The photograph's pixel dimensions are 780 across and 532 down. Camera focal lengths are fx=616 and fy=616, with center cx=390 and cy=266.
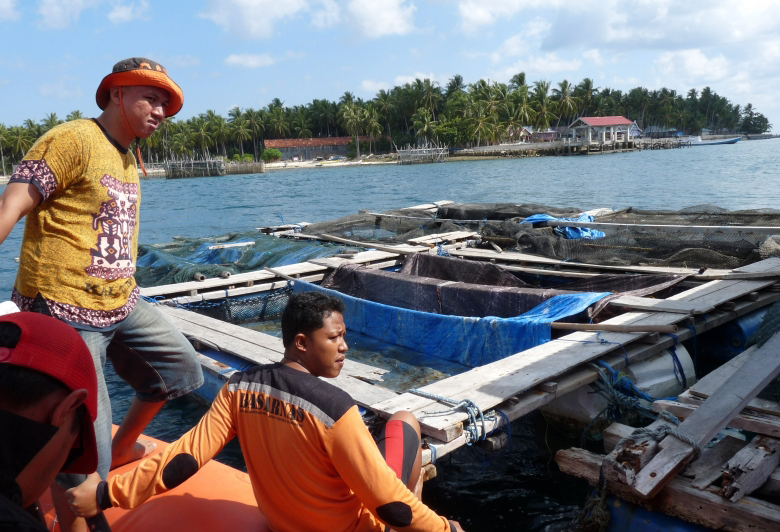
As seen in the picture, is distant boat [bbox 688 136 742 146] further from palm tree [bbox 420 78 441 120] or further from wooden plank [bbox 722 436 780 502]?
wooden plank [bbox 722 436 780 502]

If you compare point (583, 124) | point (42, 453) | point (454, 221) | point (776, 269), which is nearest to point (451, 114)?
point (583, 124)

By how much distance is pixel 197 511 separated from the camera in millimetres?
3049

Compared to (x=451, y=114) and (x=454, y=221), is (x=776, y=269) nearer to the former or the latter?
(x=454, y=221)

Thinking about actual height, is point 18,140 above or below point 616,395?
above

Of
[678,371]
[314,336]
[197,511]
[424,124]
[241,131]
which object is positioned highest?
[241,131]

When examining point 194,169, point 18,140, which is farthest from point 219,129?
point 18,140

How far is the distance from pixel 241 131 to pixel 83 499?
98.8 meters

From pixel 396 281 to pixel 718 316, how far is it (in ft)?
13.0

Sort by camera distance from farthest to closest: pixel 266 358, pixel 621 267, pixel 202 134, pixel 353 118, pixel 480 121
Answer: pixel 353 118
pixel 202 134
pixel 480 121
pixel 621 267
pixel 266 358

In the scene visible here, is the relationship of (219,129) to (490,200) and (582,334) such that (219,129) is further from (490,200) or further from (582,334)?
(582,334)

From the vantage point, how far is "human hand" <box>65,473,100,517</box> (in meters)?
2.42

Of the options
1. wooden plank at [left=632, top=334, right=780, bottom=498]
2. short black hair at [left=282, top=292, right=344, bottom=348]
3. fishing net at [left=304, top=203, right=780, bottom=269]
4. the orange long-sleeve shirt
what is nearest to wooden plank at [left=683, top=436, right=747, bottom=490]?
wooden plank at [left=632, top=334, right=780, bottom=498]

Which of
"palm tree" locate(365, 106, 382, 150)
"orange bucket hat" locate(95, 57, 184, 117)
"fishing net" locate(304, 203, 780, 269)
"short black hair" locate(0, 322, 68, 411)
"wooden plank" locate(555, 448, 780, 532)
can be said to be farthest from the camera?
"palm tree" locate(365, 106, 382, 150)

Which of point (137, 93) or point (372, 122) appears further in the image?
point (372, 122)
